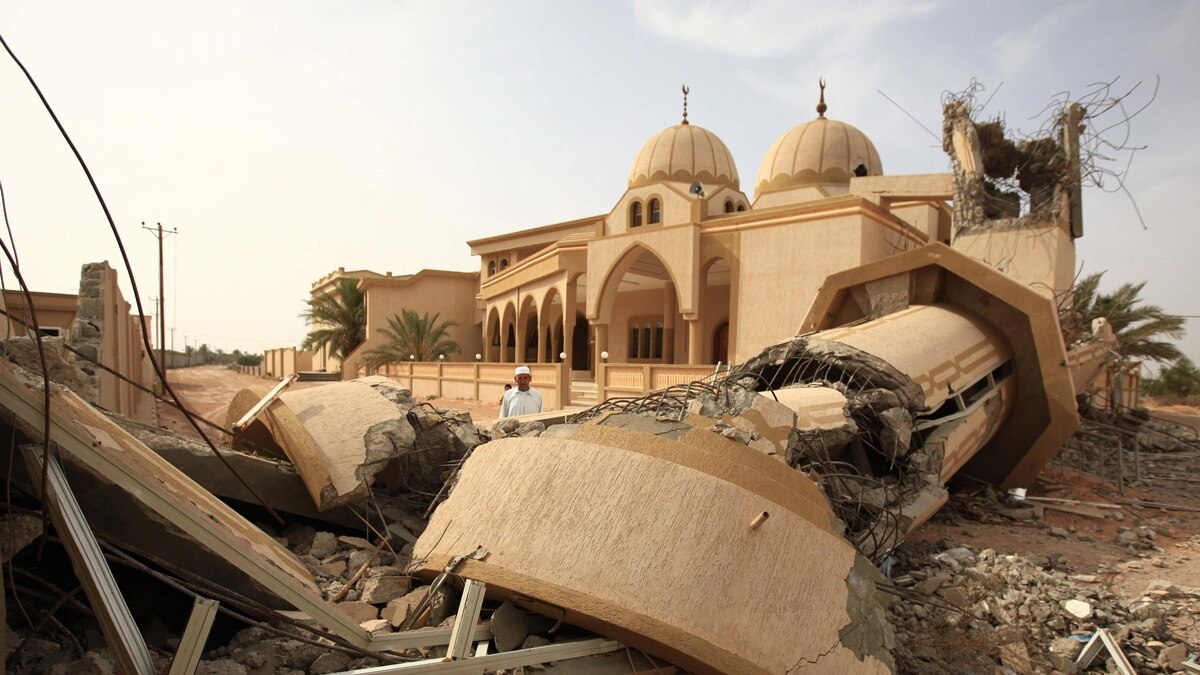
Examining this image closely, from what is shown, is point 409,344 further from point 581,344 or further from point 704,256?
point 704,256

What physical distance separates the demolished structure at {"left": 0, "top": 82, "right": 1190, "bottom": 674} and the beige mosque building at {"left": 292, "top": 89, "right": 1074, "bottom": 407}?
28.9 ft

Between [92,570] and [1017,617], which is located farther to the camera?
[1017,617]

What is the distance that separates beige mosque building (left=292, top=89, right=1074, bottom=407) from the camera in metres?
13.1

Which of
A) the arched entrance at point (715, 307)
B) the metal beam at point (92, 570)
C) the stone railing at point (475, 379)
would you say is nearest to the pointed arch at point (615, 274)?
the arched entrance at point (715, 307)

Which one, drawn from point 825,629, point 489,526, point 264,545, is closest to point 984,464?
point 825,629

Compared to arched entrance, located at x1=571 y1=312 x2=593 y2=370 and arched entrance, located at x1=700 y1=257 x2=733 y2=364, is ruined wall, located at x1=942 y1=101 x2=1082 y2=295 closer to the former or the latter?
arched entrance, located at x1=700 y1=257 x2=733 y2=364

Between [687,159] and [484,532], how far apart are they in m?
20.1

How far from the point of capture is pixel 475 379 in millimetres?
19125

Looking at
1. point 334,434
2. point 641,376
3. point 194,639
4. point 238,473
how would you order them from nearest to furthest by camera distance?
point 194,639 → point 238,473 → point 334,434 → point 641,376

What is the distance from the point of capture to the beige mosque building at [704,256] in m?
13.1

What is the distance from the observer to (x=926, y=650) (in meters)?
3.16

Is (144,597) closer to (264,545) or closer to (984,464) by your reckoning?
(264,545)

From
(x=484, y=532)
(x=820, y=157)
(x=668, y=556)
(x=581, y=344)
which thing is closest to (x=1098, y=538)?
(x=668, y=556)

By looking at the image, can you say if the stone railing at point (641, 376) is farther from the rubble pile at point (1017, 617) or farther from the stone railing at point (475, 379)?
the rubble pile at point (1017, 617)
